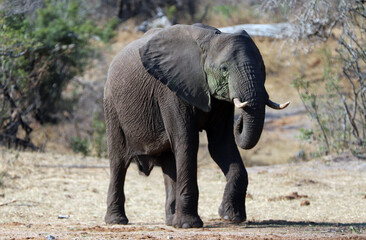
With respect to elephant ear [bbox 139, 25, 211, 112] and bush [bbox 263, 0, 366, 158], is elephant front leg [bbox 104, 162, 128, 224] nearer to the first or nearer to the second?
elephant ear [bbox 139, 25, 211, 112]

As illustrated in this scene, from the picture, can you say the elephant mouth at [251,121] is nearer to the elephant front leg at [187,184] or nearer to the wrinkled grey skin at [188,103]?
the wrinkled grey skin at [188,103]

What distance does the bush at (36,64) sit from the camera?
13805 mm

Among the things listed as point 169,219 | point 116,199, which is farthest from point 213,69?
point 116,199

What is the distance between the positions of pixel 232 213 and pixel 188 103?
125 cm

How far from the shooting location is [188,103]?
7.11 metres

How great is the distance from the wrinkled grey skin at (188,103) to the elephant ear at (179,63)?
0.03ft

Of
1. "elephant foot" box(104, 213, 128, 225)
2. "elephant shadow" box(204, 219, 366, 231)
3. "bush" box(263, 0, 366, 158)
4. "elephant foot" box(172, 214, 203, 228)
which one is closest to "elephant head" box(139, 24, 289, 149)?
"elephant foot" box(172, 214, 203, 228)

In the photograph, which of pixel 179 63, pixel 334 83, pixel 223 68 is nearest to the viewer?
pixel 223 68

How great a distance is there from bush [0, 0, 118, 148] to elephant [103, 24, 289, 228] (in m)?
5.22

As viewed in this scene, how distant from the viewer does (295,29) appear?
12.0 metres

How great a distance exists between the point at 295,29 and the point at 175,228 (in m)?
5.85

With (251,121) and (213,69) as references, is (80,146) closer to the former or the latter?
(213,69)

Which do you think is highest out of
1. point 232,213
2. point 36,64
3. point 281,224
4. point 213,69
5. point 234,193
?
point 213,69

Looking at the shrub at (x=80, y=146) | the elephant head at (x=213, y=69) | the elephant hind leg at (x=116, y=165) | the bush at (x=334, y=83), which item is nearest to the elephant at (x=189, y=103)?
the elephant head at (x=213, y=69)
